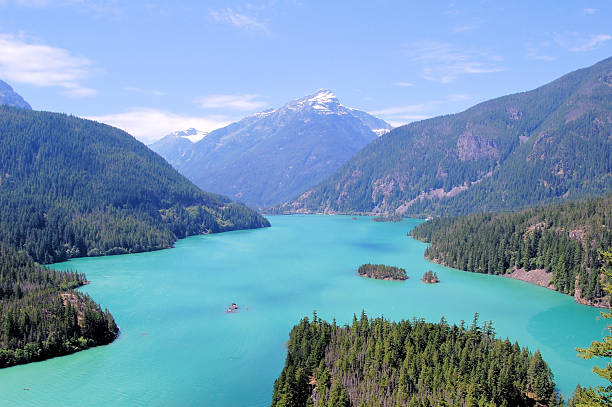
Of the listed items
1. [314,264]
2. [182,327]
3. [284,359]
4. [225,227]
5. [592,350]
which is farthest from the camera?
[225,227]

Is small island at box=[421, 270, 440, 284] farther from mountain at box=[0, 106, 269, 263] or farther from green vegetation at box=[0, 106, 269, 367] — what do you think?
mountain at box=[0, 106, 269, 263]

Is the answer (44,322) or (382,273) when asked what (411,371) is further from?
(382,273)

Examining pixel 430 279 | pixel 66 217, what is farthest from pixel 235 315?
pixel 66 217

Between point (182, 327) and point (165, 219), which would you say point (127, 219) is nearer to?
point (165, 219)

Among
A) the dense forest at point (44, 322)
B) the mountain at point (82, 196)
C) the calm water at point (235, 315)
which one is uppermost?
the mountain at point (82, 196)

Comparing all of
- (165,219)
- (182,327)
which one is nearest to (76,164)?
(165,219)

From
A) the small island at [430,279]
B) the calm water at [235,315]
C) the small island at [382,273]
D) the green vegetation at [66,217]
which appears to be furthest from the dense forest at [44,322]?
the small island at [430,279]

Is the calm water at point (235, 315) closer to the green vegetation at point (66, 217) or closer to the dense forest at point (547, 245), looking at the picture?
the dense forest at point (547, 245)
